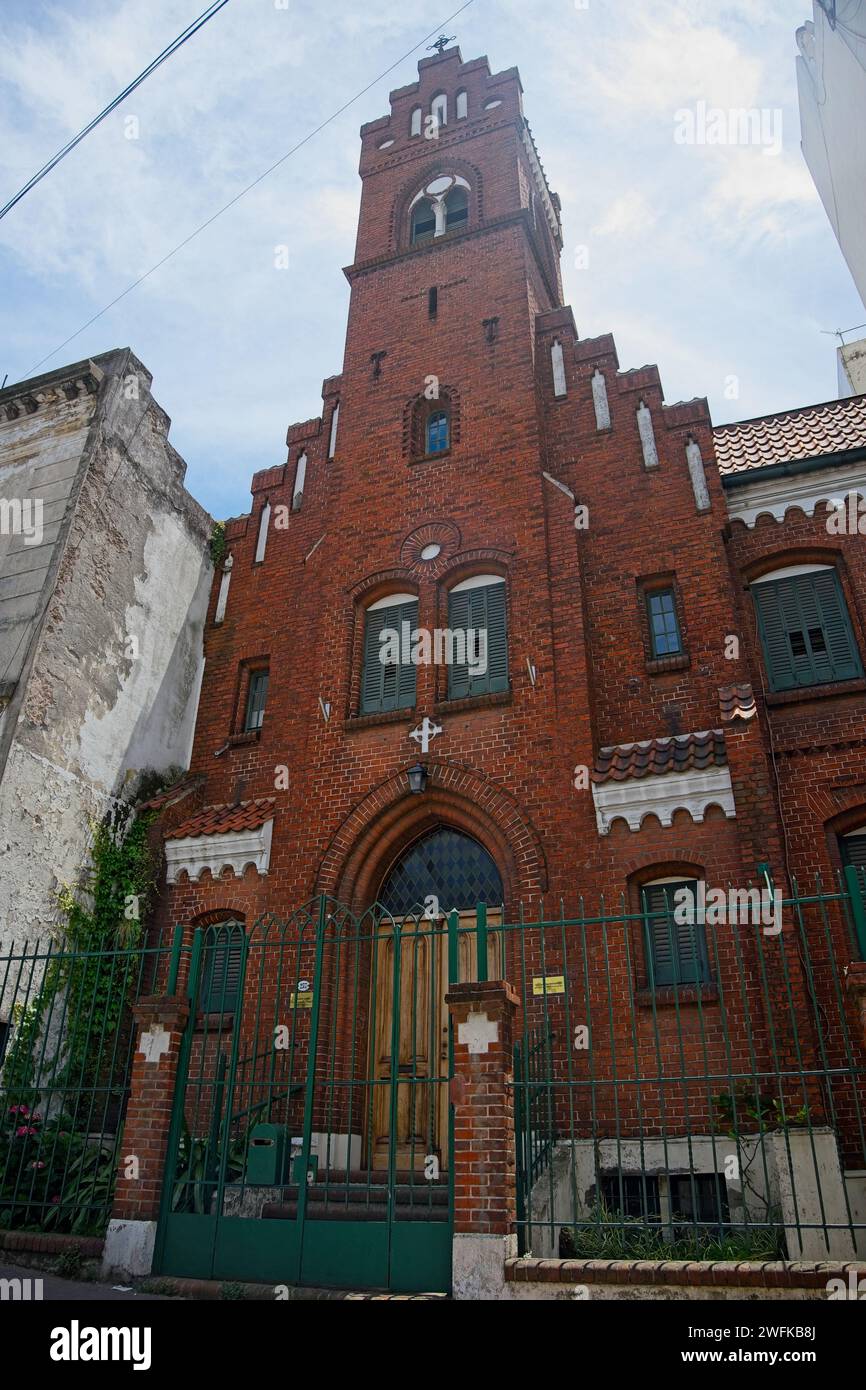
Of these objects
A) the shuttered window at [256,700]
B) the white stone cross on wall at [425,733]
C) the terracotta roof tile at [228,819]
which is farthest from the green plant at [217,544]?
the white stone cross on wall at [425,733]

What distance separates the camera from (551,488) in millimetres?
14062

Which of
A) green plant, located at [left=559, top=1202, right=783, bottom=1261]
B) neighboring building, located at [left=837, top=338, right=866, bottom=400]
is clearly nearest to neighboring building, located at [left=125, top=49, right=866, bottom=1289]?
green plant, located at [left=559, top=1202, right=783, bottom=1261]

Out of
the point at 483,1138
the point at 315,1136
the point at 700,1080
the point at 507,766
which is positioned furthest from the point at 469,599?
the point at 483,1138

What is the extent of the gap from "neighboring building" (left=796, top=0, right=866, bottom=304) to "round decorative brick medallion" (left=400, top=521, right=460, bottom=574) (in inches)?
332

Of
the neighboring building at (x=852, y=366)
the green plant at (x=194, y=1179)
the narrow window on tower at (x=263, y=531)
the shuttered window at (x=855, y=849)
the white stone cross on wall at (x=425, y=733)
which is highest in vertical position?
the neighboring building at (x=852, y=366)

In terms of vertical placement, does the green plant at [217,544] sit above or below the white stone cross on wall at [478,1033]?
above

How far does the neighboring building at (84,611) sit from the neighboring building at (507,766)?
0.98 meters

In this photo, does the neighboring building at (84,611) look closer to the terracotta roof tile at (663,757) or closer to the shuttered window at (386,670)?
the shuttered window at (386,670)

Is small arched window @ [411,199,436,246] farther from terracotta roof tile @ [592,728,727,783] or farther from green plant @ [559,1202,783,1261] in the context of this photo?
green plant @ [559,1202,783,1261]

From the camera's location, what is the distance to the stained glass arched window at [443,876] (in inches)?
480

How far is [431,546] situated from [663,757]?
16.9ft
